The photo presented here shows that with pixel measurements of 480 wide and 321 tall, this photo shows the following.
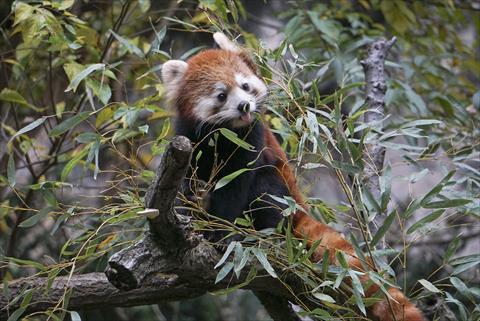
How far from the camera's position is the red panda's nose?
3.47 meters

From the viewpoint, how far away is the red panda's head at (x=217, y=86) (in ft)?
11.7

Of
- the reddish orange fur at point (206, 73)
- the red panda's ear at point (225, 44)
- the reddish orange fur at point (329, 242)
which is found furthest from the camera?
the red panda's ear at point (225, 44)

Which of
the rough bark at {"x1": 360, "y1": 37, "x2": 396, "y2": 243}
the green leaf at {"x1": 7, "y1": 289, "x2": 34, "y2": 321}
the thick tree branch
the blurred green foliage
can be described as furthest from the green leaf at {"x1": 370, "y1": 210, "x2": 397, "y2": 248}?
the green leaf at {"x1": 7, "y1": 289, "x2": 34, "y2": 321}

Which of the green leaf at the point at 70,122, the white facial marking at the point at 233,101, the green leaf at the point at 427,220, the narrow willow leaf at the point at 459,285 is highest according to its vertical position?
the green leaf at the point at 70,122

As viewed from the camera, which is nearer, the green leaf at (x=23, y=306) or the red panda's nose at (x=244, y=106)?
the green leaf at (x=23, y=306)

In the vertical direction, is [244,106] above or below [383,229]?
above

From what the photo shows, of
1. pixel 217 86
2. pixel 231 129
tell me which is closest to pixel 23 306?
pixel 231 129

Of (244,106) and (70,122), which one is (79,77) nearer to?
(70,122)

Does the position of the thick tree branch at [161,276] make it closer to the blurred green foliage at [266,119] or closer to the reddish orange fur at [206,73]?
the blurred green foliage at [266,119]

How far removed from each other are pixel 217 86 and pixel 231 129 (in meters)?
0.23

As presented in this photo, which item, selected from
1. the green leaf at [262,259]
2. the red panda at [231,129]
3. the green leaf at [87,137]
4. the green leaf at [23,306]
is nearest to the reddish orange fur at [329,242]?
the red panda at [231,129]

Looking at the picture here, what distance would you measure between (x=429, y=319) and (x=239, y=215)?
1.06 meters

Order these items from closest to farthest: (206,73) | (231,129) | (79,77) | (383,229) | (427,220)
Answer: (383,229) < (427,220) < (79,77) < (231,129) < (206,73)

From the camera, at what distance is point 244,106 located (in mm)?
3477
